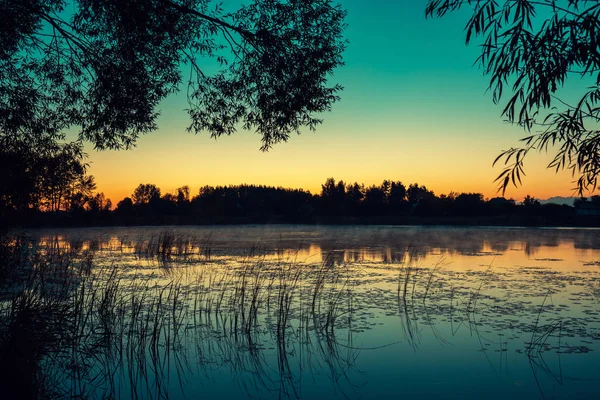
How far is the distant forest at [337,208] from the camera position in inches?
2734

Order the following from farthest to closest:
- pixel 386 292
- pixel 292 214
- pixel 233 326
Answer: pixel 292 214
pixel 386 292
pixel 233 326

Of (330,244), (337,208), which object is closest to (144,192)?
(337,208)

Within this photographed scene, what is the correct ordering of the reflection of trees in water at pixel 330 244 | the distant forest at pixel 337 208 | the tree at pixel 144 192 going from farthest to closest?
the tree at pixel 144 192
the distant forest at pixel 337 208
the reflection of trees in water at pixel 330 244

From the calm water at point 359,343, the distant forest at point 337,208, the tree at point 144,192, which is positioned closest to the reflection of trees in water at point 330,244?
the calm water at point 359,343

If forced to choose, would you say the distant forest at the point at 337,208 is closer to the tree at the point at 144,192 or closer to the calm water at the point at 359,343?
the tree at the point at 144,192

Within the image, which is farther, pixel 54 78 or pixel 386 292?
pixel 386 292

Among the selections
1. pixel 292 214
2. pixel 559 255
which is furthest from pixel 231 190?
pixel 559 255

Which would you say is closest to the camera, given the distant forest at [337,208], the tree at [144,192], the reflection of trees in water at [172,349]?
the reflection of trees in water at [172,349]

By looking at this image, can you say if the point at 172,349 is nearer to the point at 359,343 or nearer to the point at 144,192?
the point at 359,343

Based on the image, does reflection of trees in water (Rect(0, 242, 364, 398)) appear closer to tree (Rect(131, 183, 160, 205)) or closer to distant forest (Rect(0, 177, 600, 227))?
distant forest (Rect(0, 177, 600, 227))

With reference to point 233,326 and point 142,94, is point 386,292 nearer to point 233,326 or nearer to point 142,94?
point 233,326

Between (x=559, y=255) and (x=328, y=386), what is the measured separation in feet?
63.0

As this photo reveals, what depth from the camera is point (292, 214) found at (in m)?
90.9

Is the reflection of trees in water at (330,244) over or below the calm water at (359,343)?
over
